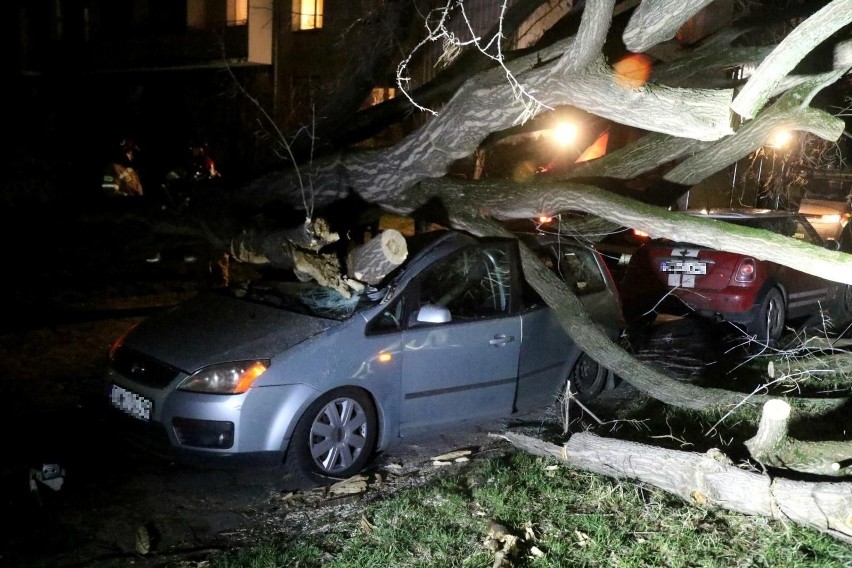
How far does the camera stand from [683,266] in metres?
9.46

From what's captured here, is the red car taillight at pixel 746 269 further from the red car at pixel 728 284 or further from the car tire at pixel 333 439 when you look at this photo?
the car tire at pixel 333 439

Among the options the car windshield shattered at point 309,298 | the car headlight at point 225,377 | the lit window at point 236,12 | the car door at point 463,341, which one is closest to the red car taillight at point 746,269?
the car door at point 463,341

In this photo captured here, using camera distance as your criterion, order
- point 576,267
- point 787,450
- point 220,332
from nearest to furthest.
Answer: point 787,450
point 220,332
point 576,267

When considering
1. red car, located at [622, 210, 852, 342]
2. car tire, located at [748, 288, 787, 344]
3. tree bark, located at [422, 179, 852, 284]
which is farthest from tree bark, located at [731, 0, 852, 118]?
car tire, located at [748, 288, 787, 344]

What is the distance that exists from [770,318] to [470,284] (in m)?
4.88

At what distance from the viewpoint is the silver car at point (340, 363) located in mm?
5086

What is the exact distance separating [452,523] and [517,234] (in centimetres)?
310

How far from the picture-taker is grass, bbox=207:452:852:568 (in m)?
4.09

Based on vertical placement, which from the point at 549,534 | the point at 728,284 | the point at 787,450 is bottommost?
the point at 549,534

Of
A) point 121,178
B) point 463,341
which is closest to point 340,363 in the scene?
point 463,341

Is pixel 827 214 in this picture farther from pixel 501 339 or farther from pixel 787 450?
pixel 787 450

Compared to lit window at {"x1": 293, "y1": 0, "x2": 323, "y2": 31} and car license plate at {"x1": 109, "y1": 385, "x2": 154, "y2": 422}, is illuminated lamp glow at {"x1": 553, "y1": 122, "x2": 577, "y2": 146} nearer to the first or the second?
car license plate at {"x1": 109, "y1": 385, "x2": 154, "y2": 422}

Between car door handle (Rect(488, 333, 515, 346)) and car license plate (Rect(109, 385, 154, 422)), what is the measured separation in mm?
2466

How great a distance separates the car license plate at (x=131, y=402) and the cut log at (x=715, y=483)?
259cm
